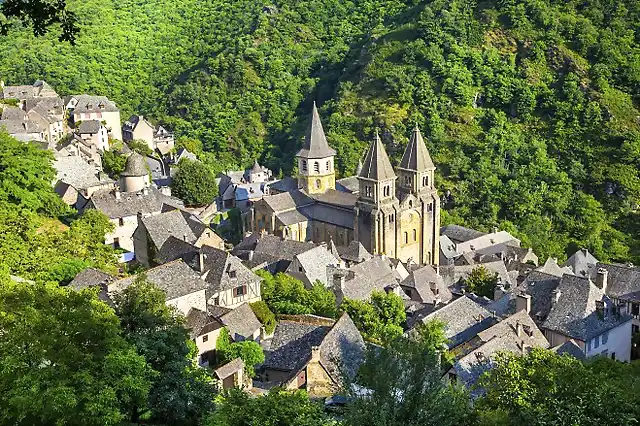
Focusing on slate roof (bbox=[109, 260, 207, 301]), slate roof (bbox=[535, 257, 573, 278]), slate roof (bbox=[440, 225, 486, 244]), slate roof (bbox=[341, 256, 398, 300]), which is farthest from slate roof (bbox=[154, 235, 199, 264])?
slate roof (bbox=[440, 225, 486, 244])

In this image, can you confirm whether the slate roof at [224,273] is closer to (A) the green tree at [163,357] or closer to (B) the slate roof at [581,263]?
(A) the green tree at [163,357]

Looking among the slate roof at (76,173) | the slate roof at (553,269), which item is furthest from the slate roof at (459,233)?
the slate roof at (76,173)

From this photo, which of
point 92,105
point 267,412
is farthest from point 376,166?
point 267,412

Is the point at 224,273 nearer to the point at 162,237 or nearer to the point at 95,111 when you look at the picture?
the point at 162,237

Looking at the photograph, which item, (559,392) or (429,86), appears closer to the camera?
(559,392)

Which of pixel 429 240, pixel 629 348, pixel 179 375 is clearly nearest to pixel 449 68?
pixel 429 240

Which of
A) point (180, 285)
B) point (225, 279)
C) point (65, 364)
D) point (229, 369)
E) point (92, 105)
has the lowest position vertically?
point (229, 369)
